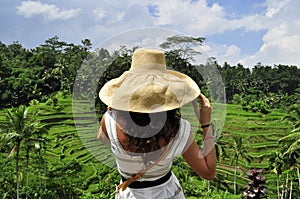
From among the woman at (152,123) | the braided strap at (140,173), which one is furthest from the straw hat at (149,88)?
the braided strap at (140,173)

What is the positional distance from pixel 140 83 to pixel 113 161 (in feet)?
1.00

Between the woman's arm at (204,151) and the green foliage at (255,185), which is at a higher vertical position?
the woman's arm at (204,151)

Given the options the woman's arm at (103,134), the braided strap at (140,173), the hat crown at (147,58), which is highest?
the hat crown at (147,58)

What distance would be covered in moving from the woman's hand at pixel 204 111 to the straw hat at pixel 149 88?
0.08ft

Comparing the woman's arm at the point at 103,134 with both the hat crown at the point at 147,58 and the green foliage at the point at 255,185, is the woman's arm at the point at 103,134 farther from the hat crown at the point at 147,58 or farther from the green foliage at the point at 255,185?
the green foliage at the point at 255,185

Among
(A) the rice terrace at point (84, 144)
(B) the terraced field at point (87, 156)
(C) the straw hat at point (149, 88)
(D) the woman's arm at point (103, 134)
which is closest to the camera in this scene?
(C) the straw hat at point (149, 88)

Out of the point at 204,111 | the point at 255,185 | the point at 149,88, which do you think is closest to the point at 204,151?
the point at 204,111

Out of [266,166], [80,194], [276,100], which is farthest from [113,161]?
[276,100]

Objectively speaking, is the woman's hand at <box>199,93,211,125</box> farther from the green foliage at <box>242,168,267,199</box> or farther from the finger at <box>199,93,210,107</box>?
the green foliage at <box>242,168,267,199</box>

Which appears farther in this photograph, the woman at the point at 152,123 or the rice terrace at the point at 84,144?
the rice terrace at the point at 84,144

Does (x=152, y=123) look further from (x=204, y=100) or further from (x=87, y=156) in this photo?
(x=87, y=156)

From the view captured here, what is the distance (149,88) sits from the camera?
990mm

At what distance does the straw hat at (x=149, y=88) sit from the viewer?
98 cm

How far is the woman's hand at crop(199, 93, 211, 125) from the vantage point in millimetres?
1033
